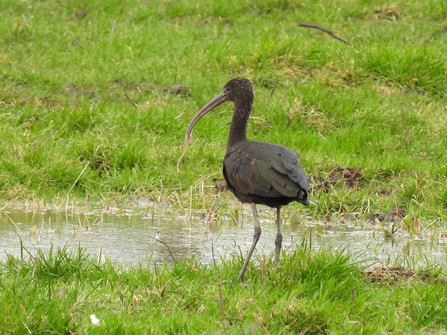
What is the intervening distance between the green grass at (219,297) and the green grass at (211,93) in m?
1.89

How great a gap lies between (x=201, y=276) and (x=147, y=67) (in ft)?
18.0

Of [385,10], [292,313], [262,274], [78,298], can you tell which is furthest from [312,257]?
[385,10]

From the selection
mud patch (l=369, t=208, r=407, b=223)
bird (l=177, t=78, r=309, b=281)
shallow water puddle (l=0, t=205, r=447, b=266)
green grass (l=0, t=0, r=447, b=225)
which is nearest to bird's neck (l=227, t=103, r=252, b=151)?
bird (l=177, t=78, r=309, b=281)

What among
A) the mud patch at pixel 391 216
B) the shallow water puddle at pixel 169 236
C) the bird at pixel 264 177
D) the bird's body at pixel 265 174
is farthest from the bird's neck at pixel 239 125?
the mud patch at pixel 391 216

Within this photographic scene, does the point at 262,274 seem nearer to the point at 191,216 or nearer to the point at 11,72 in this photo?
the point at 191,216

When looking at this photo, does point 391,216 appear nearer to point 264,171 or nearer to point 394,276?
point 394,276

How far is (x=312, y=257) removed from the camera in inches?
240

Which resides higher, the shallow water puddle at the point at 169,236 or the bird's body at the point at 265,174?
the bird's body at the point at 265,174

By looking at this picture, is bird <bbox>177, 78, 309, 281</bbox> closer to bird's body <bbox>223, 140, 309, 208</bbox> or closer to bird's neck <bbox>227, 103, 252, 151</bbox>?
bird's body <bbox>223, 140, 309, 208</bbox>

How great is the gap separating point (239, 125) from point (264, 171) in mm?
883

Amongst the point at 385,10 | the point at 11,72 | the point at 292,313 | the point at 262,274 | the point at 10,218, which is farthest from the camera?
the point at 385,10

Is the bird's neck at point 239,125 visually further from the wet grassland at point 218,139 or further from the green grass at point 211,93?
the green grass at point 211,93

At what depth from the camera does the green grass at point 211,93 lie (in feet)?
29.0

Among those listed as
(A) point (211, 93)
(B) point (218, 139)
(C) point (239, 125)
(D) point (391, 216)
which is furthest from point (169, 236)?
(A) point (211, 93)
